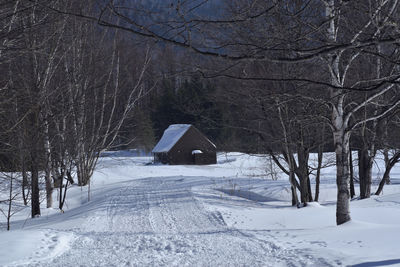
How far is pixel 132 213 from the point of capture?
41.1 feet

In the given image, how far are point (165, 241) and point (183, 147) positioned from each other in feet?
111

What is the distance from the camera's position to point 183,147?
4231 cm

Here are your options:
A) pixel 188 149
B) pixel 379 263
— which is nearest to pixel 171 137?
pixel 188 149

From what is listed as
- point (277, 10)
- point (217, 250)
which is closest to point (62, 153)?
point (217, 250)

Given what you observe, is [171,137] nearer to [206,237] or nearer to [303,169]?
[303,169]

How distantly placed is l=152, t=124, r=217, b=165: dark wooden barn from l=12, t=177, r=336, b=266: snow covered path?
2747 cm

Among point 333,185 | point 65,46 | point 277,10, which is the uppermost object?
point 65,46

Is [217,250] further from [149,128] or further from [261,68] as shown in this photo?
[149,128]

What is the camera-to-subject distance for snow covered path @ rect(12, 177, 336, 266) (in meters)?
7.09

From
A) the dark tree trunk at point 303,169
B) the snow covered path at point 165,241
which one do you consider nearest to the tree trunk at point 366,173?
the dark tree trunk at point 303,169

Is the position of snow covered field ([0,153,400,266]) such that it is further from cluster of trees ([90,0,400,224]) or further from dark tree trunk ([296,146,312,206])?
dark tree trunk ([296,146,312,206])

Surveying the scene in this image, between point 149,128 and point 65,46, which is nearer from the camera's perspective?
point 65,46

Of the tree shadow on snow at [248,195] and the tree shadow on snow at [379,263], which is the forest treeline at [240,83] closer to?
the tree shadow on snow at [248,195]

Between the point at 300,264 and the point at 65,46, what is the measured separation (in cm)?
1327
